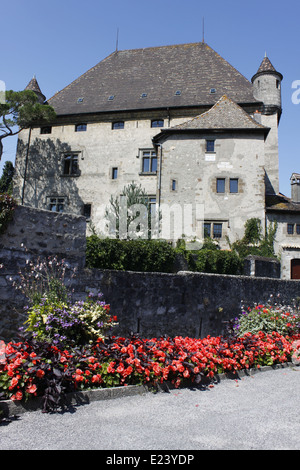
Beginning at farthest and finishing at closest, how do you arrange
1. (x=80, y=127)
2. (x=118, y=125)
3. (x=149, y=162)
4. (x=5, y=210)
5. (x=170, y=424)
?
(x=80, y=127) < (x=118, y=125) < (x=149, y=162) < (x=5, y=210) < (x=170, y=424)

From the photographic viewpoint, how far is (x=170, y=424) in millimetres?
3998

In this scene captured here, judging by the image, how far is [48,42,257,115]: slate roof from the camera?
1158 inches

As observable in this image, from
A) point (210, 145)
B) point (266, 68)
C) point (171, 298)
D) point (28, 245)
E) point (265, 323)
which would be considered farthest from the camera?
point (266, 68)

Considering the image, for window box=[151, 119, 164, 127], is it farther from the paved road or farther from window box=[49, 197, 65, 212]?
the paved road

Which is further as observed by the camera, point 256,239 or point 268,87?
point 268,87

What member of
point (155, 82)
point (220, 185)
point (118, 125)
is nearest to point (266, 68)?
point (155, 82)

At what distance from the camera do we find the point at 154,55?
34.4 metres

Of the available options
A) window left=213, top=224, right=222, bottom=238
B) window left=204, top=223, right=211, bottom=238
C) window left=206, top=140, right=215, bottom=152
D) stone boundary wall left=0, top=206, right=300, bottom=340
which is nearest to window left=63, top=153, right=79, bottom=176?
window left=206, top=140, right=215, bottom=152

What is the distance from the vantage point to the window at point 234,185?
24141 mm

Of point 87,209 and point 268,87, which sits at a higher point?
point 268,87

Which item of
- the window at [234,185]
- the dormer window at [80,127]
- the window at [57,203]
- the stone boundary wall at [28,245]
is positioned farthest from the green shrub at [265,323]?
the dormer window at [80,127]

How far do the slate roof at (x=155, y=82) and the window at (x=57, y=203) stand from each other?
7311 mm

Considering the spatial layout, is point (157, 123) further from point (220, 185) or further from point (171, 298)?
point (171, 298)

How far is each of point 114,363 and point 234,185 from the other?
20653mm
